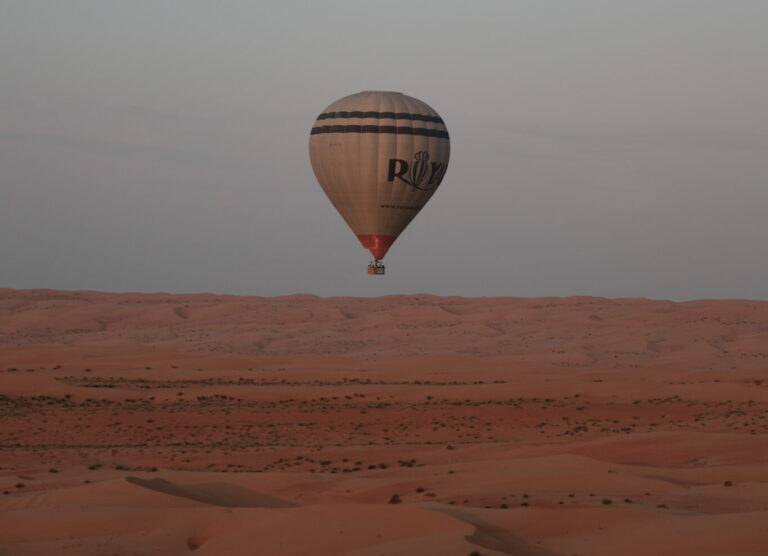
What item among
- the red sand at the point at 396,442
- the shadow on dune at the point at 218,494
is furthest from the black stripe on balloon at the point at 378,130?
the shadow on dune at the point at 218,494

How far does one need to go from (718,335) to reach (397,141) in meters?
41.4

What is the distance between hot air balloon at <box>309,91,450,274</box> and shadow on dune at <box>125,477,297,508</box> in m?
26.9

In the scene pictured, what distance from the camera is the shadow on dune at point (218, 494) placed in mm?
25188

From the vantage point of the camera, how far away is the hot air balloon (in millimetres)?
52188

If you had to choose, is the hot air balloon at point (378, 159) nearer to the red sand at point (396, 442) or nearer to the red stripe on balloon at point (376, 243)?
the red stripe on balloon at point (376, 243)

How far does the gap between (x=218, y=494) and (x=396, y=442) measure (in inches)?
531

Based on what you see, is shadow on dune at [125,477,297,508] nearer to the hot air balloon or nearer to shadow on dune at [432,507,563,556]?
shadow on dune at [432,507,563,556]

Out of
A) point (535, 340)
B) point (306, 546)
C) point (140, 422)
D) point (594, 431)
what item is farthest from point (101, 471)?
point (535, 340)

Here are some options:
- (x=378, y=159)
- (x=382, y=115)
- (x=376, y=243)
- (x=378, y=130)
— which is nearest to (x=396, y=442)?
(x=378, y=159)

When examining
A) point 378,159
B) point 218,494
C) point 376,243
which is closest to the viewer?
point 218,494

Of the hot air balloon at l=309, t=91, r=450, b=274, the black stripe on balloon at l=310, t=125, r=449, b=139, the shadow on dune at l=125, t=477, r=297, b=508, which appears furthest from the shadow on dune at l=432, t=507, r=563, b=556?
the hot air balloon at l=309, t=91, r=450, b=274

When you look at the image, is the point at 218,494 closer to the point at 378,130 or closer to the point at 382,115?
the point at 378,130

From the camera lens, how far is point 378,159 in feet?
171

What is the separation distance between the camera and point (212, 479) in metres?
27.9
